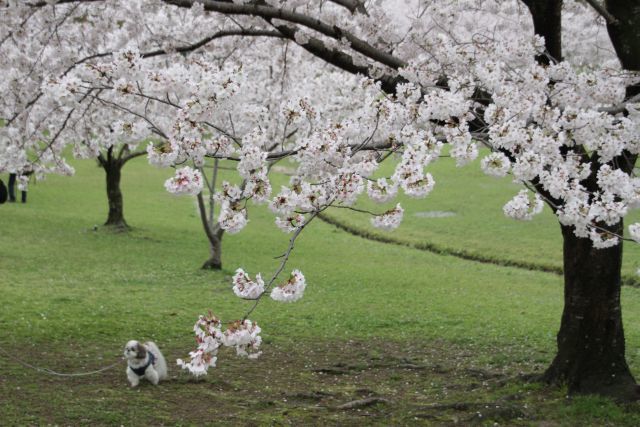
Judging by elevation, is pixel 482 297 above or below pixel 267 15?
below

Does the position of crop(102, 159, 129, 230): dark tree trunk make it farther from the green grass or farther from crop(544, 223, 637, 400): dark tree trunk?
crop(544, 223, 637, 400): dark tree trunk

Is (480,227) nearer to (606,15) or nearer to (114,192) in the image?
(114,192)

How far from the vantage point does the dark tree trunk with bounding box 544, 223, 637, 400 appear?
8117 mm

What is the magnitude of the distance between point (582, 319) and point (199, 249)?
14.9 meters

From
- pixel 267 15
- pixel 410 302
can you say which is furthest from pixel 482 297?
pixel 267 15

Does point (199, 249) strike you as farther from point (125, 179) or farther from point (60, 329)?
point (125, 179)

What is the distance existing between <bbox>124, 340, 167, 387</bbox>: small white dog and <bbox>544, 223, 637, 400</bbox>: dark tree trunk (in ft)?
16.1

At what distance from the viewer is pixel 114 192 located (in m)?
23.6

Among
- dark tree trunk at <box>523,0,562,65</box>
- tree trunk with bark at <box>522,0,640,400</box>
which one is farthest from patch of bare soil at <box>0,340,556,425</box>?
dark tree trunk at <box>523,0,562,65</box>

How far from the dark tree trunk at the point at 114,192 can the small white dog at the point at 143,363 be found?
48.4ft

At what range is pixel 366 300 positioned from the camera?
15453 millimetres

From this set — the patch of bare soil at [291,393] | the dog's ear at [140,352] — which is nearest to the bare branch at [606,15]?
the patch of bare soil at [291,393]

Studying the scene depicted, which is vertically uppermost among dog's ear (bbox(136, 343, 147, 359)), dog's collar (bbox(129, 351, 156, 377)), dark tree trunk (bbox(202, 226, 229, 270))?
dark tree trunk (bbox(202, 226, 229, 270))

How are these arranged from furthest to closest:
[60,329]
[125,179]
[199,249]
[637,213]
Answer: [125,179] < [637,213] < [199,249] < [60,329]
